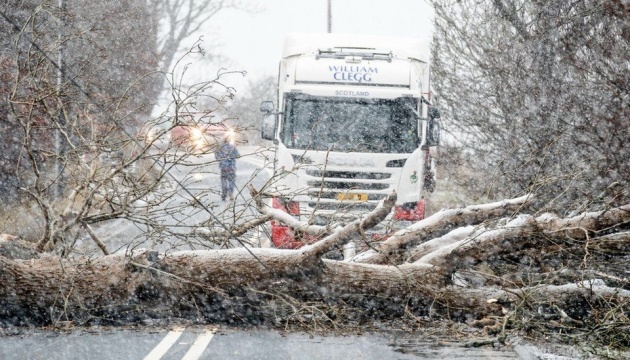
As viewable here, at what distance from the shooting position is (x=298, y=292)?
7805 millimetres

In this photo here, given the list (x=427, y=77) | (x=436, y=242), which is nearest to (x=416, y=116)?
(x=427, y=77)

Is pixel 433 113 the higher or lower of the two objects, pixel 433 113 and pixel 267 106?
the lower

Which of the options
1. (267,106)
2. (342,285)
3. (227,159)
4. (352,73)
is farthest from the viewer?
(352,73)

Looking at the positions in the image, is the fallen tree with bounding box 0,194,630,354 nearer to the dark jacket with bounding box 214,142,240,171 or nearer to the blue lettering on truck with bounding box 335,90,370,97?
the dark jacket with bounding box 214,142,240,171

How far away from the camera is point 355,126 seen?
13.0 m

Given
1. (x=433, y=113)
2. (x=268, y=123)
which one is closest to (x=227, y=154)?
(x=268, y=123)

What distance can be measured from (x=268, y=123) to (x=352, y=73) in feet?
4.57

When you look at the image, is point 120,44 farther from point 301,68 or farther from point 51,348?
point 51,348

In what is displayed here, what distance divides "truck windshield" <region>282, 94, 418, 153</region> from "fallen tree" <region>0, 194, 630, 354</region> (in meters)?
4.65

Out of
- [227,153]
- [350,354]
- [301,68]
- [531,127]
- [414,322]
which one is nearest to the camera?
[350,354]

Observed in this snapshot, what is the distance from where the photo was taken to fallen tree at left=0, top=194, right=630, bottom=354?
7.63 meters

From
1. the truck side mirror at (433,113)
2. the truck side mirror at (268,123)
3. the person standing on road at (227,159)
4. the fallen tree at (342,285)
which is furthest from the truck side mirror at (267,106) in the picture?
the fallen tree at (342,285)

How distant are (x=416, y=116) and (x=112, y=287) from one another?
21.0 ft

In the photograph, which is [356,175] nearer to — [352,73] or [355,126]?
[355,126]
